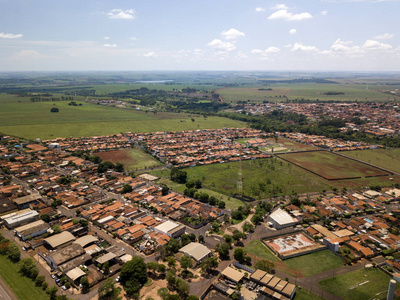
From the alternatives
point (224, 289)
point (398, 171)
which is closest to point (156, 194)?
point (224, 289)

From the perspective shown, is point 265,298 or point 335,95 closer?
point 265,298

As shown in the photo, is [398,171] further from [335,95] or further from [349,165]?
[335,95]

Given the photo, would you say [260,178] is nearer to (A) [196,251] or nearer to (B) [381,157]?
(A) [196,251]

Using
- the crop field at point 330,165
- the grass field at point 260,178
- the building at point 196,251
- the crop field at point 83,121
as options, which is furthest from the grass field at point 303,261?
the crop field at point 83,121

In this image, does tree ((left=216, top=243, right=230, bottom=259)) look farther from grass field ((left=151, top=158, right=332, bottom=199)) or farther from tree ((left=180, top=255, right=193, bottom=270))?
grass field ((left=151, top=158, right=332, bottom=199))

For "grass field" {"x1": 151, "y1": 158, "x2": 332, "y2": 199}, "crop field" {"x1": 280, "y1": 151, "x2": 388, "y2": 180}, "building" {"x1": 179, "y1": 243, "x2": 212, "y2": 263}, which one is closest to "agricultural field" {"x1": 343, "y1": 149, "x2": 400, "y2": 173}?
"crop field" {"x1": 280, "y1": 151, "x2": 388, "y2": 180}

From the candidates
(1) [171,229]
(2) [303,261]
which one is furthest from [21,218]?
(2) [303,261]
